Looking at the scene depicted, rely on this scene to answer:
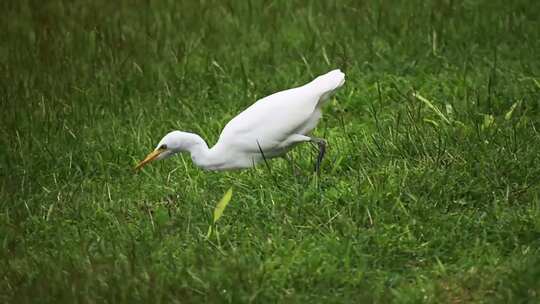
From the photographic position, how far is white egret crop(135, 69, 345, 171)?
4906mm

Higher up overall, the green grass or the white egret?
the white egret

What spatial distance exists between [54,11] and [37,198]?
10.1 feet

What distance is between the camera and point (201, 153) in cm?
499

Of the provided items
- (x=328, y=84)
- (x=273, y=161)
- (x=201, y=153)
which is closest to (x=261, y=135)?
(x=201, y=153)

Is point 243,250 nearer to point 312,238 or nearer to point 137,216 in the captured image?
point 312,238

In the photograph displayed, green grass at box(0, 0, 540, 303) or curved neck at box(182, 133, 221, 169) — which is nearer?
green grass at box(0, 0, 540, 303)

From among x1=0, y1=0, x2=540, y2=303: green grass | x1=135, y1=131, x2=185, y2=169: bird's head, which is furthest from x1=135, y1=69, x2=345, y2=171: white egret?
x1=0, y1=0, x2=540, y2=303: green grass

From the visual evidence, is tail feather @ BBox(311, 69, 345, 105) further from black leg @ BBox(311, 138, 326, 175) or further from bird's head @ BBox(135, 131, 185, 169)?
bird's head @ BBox(135, 131, 185, 169)

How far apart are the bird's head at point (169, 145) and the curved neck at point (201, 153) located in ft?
0.10

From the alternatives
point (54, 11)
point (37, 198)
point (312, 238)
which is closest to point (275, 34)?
point (54, 11)

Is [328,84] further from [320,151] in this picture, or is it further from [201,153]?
[201,153]

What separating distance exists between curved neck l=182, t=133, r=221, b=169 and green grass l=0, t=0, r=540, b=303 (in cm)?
18

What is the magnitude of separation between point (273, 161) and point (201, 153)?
65 cm

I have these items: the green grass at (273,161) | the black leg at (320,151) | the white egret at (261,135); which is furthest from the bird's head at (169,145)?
the black leg at (320,151)
